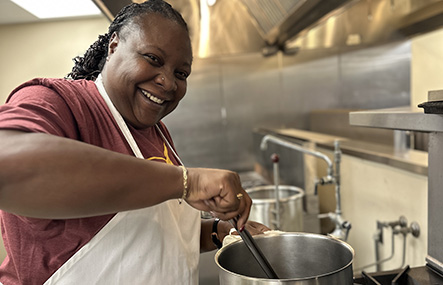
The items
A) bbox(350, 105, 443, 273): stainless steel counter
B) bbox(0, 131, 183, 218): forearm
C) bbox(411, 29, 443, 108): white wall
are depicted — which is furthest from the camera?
bbox(411, 29, 443, 108): white wall

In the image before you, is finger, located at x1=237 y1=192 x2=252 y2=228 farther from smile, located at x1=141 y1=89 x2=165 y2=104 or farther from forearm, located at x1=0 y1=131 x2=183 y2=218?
smile, located at x1=141 y1=89 x2=165 y2=104

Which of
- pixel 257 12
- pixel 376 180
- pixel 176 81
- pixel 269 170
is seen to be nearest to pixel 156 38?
pixel 176 81

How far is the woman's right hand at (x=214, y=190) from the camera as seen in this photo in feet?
1.96

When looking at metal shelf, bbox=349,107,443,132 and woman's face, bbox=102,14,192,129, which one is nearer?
woman's face, bbox=102,14,192,129

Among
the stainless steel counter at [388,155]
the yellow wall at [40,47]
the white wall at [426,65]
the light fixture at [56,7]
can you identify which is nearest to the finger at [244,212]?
the yellow wall at [40,47]

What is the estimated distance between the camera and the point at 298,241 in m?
0.86

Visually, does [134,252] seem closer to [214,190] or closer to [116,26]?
[214,190]

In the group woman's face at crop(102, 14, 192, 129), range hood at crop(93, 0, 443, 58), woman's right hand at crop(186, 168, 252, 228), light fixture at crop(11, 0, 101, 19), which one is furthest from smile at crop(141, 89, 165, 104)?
range hood at crop(93, 0, 443, 58)

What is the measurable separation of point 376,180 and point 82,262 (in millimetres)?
1784

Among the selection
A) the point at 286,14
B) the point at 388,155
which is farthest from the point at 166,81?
the point at 286,14

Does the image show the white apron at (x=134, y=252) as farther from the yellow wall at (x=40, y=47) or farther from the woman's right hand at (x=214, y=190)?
the yellow wall at (x=40, y=47)

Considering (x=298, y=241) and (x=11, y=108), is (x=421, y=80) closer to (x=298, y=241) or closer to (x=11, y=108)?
(x=298, y=241)

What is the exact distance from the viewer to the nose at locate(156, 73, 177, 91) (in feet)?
2.67

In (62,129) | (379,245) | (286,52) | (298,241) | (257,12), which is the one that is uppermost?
(257,12)
